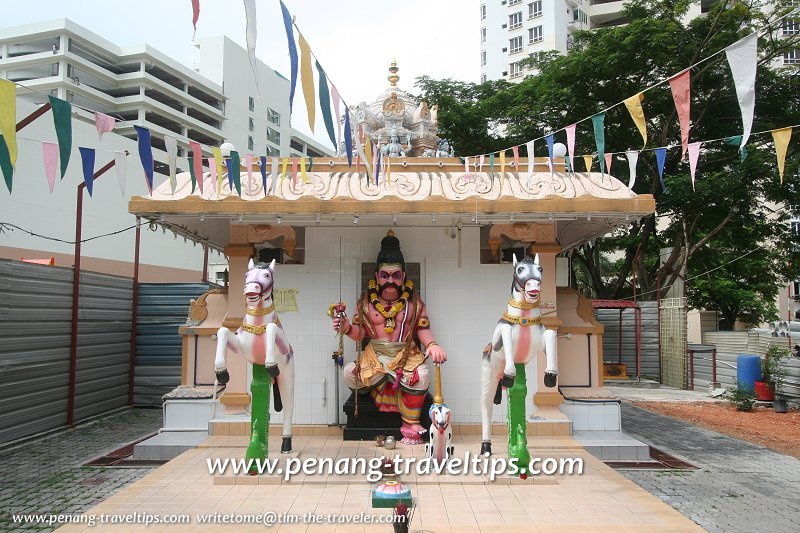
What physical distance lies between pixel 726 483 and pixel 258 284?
5667 millimetres

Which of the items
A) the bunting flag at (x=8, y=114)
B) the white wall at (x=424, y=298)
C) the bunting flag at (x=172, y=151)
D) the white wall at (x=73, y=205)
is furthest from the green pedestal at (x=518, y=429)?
the white wall at (x=73, y=205)

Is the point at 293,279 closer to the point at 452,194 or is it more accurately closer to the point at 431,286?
the point at 431,286

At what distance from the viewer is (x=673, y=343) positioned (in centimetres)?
1683

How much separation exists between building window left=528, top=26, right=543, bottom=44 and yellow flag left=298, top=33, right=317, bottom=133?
121 ft

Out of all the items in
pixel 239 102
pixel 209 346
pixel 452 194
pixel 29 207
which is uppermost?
pixel 239 102

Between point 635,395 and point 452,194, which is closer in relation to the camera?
point 452,194

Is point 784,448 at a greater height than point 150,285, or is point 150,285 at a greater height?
point 150,285

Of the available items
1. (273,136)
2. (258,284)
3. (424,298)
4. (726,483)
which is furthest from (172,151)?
(273,136)

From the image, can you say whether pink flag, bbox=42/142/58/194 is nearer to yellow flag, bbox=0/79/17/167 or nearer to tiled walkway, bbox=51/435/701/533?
yellow flag, bbox=0/79/17/167

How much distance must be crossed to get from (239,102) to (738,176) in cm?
3522

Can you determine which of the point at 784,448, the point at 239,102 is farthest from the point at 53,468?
the point at 239,102

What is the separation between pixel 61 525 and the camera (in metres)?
5.11

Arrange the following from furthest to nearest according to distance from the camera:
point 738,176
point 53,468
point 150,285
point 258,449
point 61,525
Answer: point 738,176 < point 150,285 < point 53,468 < point 258,449 < point 61,525

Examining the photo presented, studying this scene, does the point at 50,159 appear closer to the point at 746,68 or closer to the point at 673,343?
the point at 746,68
